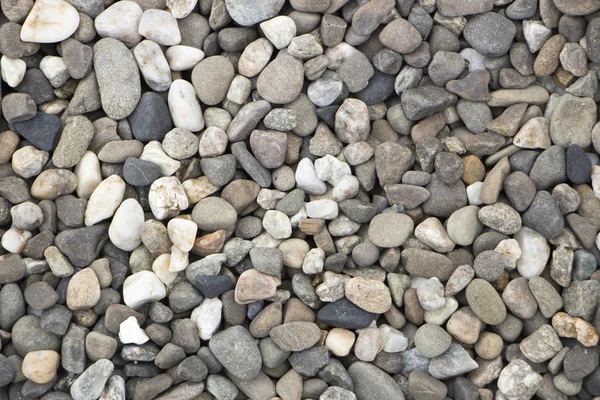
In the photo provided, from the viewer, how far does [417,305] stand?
3.72ft

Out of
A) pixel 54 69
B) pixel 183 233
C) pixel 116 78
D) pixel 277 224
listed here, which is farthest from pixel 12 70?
pixel 277 224

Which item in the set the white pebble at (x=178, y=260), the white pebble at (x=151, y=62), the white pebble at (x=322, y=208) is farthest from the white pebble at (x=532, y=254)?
the white pebble at (x=151, y=62)

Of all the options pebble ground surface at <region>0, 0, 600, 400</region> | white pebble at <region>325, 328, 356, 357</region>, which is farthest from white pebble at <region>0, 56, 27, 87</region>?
white pebble at <region>325, 328, 356, 357</region>

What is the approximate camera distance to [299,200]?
1175 millimetres

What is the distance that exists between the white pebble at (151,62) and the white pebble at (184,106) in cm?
3

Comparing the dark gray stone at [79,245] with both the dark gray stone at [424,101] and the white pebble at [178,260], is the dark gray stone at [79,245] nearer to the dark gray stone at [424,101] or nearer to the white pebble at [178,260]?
the white pebble at [178,260]

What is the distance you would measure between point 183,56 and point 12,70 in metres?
0.31

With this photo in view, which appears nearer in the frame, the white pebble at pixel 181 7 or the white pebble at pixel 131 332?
the white pebble at pixel 131 332

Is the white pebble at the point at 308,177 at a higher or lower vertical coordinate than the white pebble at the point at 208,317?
higher

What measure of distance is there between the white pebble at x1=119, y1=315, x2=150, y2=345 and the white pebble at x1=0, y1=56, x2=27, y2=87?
0.49 meters

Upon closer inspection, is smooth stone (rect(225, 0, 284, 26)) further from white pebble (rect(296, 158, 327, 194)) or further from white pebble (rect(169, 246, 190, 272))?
white pebble (rect(169, 246, 190, 272))

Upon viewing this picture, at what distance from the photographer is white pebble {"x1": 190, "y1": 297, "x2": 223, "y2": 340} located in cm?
111

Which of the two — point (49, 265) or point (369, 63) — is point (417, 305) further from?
point (49, 265)

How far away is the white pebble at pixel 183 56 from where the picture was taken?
1.20m
